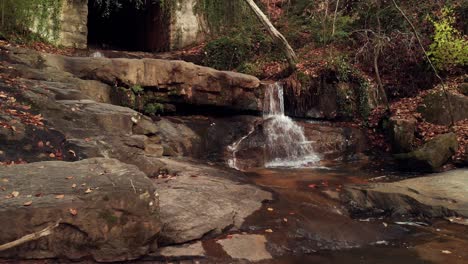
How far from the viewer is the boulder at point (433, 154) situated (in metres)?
9.48

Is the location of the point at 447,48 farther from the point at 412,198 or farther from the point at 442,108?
the point at 412,198

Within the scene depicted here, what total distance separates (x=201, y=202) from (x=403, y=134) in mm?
7341

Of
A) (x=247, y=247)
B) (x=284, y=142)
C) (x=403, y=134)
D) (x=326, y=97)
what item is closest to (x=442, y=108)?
(x=403, y=134)

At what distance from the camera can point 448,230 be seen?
5.88 m

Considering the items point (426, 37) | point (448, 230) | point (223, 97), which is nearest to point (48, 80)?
point (223, 97)

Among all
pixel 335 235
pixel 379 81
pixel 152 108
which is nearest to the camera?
pixel 335 235

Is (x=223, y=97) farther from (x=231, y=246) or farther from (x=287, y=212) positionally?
(x=231, y=246)

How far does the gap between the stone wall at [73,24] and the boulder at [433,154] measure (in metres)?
11.6

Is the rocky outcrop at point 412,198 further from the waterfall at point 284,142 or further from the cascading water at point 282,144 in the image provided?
the waterfall at point 284,142

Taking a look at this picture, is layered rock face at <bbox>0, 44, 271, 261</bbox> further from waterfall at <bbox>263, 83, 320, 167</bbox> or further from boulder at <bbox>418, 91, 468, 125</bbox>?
boulder at <bbox>418, 91, 468, 125</bbox>

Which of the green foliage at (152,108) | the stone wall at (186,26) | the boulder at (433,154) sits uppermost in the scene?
the stone wall at (186,26)

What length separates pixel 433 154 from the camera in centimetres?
952

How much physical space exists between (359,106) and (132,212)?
1050 cm

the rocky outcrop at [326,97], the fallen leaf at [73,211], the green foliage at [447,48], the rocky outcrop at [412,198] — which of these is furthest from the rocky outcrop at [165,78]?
the fallen leaf at [73,211]
